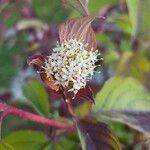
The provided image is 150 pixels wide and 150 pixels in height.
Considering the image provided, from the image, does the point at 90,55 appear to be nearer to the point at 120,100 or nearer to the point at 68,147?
the point at 120,100

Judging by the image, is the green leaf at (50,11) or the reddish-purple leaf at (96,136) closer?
the reddish-purple leaf at (96,136)

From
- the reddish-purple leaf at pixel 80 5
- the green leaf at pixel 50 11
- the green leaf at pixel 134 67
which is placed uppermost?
the reddish-purple leaf at pixel 80 5

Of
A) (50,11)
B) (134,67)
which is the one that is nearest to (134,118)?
(134,67)

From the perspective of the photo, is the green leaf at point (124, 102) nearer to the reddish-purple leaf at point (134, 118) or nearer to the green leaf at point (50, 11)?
the reddish-purple leaf at point (134, 118)

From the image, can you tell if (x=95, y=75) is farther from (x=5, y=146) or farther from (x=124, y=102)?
(x=5, y=146)

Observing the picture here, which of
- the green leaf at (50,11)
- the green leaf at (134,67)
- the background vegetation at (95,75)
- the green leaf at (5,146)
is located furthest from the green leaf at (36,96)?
the green leaf at (50,11)

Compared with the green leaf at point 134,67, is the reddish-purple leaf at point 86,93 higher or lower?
higher
